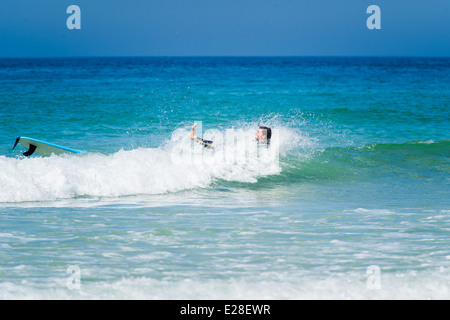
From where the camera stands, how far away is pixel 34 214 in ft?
27.8

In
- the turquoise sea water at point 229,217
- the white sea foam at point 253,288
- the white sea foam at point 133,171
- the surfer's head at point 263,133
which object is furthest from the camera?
the surfer's head at point 263,133

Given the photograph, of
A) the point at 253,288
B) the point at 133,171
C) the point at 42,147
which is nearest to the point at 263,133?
the point at 133,171

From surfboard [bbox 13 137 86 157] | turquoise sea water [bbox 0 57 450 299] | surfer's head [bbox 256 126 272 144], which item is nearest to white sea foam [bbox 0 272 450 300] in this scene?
turquoise sea water [bbox 0 57 450 299]

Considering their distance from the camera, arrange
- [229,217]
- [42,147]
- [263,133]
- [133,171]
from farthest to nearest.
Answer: [263,133], [42,147], [133,171], [229,217]

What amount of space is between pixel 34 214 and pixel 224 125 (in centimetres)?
1443

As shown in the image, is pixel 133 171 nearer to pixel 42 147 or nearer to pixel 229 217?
pixel 42 147

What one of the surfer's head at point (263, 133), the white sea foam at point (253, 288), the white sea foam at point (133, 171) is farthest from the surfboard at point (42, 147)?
the white sea foam at point (253, 288)

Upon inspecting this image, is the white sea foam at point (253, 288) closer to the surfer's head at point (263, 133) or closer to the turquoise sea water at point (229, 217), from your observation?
the turquoise sea water at point (229, 217)

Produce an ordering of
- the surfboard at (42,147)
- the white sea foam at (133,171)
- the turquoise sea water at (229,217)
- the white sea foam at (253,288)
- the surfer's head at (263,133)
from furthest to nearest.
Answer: the surfer's head at (263,133)
the surfboard at (42,147)
the white sea foam at (133,171)
the turquoise sea water at (229,217)
the white sea foam at (253,288)

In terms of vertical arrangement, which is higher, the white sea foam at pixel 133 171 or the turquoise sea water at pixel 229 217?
the white sea foam at pixel 133 171

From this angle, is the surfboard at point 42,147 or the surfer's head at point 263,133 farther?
the surfer's head at point 263,133

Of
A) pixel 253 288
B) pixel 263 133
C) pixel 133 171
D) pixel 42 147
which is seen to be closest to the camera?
pixel 253 288
